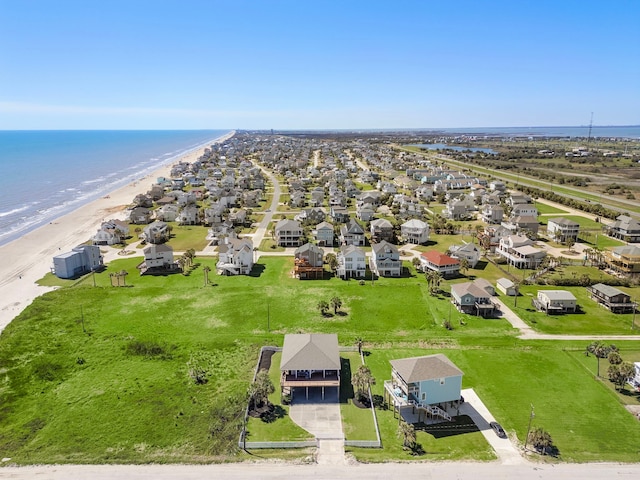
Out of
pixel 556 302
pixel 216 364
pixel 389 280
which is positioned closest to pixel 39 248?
pixel 216 364

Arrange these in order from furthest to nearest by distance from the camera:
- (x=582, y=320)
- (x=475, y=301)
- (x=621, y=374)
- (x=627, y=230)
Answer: (x=627, y=230) < (x=475, y=301) < (x=582, y=320) < (x=621, y=374)

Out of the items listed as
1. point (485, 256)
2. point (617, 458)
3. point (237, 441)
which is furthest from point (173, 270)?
point (617, 458)

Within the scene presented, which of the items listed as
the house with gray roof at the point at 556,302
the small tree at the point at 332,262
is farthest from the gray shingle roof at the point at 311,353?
the house with gray roof at the point at 556,302

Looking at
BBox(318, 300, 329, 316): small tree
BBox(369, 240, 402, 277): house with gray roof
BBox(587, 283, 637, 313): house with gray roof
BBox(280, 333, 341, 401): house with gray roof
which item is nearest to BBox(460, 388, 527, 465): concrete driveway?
BBox(280, 333, 341, 401): house with gray roof

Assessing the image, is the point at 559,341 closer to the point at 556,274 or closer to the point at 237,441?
the point at 556,274

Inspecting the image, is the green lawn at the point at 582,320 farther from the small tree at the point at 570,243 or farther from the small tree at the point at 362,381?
the small tree at the point at 362,381

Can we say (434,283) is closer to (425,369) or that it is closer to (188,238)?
(425,369)

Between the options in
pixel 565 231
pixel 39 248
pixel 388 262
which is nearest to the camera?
pixel 388 262
